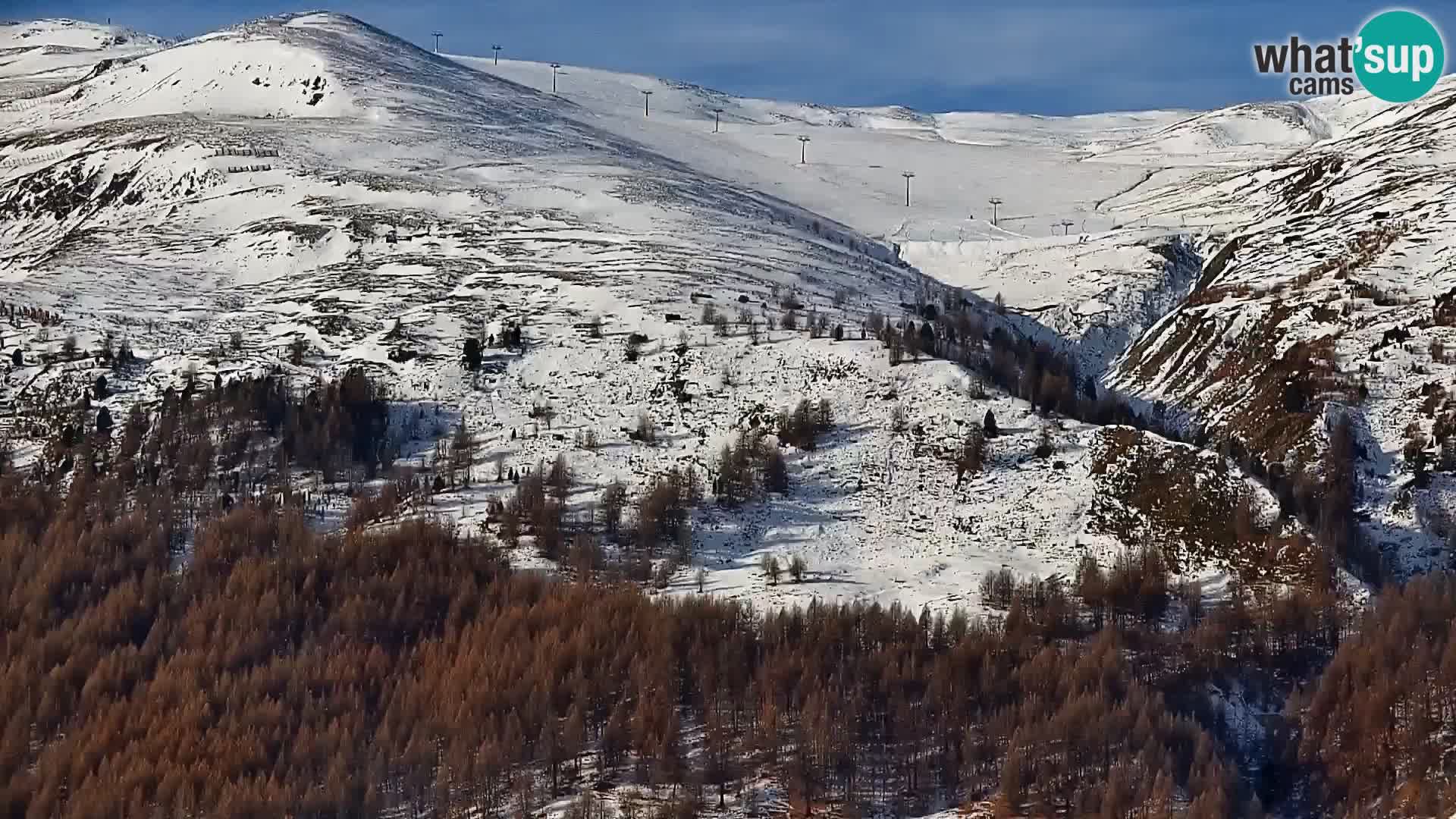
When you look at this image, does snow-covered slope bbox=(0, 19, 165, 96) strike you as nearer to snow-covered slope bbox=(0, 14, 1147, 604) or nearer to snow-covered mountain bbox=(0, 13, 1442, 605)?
snow-covered mountain bbox=(0, 13, 1442, 605)

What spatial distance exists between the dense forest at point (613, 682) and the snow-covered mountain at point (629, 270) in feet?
8.58

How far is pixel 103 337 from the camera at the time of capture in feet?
155

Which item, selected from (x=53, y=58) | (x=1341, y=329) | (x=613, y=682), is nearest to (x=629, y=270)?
(x=1341, y=329)

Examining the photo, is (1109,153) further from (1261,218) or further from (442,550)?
(442,550)

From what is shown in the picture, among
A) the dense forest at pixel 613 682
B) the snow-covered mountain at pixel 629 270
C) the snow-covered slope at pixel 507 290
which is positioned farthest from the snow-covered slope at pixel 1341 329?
the snow-covered slope at pixel 507 290

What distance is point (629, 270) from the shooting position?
2254 inches

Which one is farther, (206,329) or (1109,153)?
(1109,153)

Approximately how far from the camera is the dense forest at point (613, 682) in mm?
26656

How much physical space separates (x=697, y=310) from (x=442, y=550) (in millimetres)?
18718

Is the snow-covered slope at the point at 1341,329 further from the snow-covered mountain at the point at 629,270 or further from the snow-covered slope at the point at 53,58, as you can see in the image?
the snow-covered slope at the point at 53,58

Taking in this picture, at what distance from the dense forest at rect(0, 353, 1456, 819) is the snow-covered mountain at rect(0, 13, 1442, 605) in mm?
2616

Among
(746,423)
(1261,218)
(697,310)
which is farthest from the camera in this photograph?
(1261,218)

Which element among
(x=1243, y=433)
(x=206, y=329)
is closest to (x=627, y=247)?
(x=206, y=329)

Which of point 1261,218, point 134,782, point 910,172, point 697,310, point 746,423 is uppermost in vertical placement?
point 910,172
